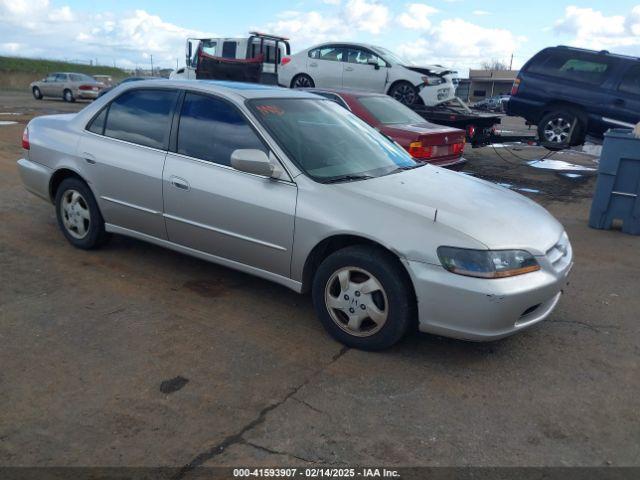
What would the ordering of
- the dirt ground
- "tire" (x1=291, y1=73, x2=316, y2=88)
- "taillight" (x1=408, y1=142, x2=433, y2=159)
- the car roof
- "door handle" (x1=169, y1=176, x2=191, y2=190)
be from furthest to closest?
"tire" (x1=291, y1=73, x2=316, y2=88)
"taillight" (x1=408, y1=142, x2=433, y2=159)
the car roof
"door handle" (x1=169, y1=176, x2=191, y2=190)
the dirt ground

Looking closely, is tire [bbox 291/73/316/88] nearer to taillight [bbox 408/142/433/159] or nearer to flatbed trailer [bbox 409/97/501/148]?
flatbed trailer [bbox 409/97/501/148]

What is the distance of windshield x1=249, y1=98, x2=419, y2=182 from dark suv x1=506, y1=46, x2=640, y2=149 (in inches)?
302

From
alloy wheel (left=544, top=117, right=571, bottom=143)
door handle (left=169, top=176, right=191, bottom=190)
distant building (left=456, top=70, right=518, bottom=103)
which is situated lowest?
door handle (left=169, top=176, right=191, bottom=190)

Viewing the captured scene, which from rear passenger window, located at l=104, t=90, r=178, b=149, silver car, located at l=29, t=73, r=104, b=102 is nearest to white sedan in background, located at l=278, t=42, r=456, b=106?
rear passenger window, located at l=104, t=90, r=178, b=149

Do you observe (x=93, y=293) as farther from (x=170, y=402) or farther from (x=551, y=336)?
(x=551, y=336)

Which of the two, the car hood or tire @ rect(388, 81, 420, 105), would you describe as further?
tire @ rect(388, 81, 420, 105)

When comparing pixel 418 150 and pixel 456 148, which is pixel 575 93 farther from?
pixel 418 150

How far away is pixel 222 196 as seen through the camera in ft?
13.3

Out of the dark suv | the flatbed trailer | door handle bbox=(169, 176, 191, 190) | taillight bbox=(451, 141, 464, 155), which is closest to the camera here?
door handle bbox=(169, 176, 191, 190)

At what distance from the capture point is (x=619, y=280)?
5.20 metres

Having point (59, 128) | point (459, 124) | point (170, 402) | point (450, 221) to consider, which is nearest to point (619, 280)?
point (450, 221)

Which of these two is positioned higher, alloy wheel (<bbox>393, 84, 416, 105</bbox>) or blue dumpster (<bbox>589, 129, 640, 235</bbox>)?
alloy wheel (<bbox>393, 84, 416, 105</bbox>)

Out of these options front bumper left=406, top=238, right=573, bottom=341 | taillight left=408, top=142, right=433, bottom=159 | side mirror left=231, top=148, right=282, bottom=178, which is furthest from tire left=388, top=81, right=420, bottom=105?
front bumper left=406, top=238, right=573, bottom=341

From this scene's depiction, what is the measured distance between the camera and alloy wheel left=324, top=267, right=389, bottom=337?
11.5 ft
